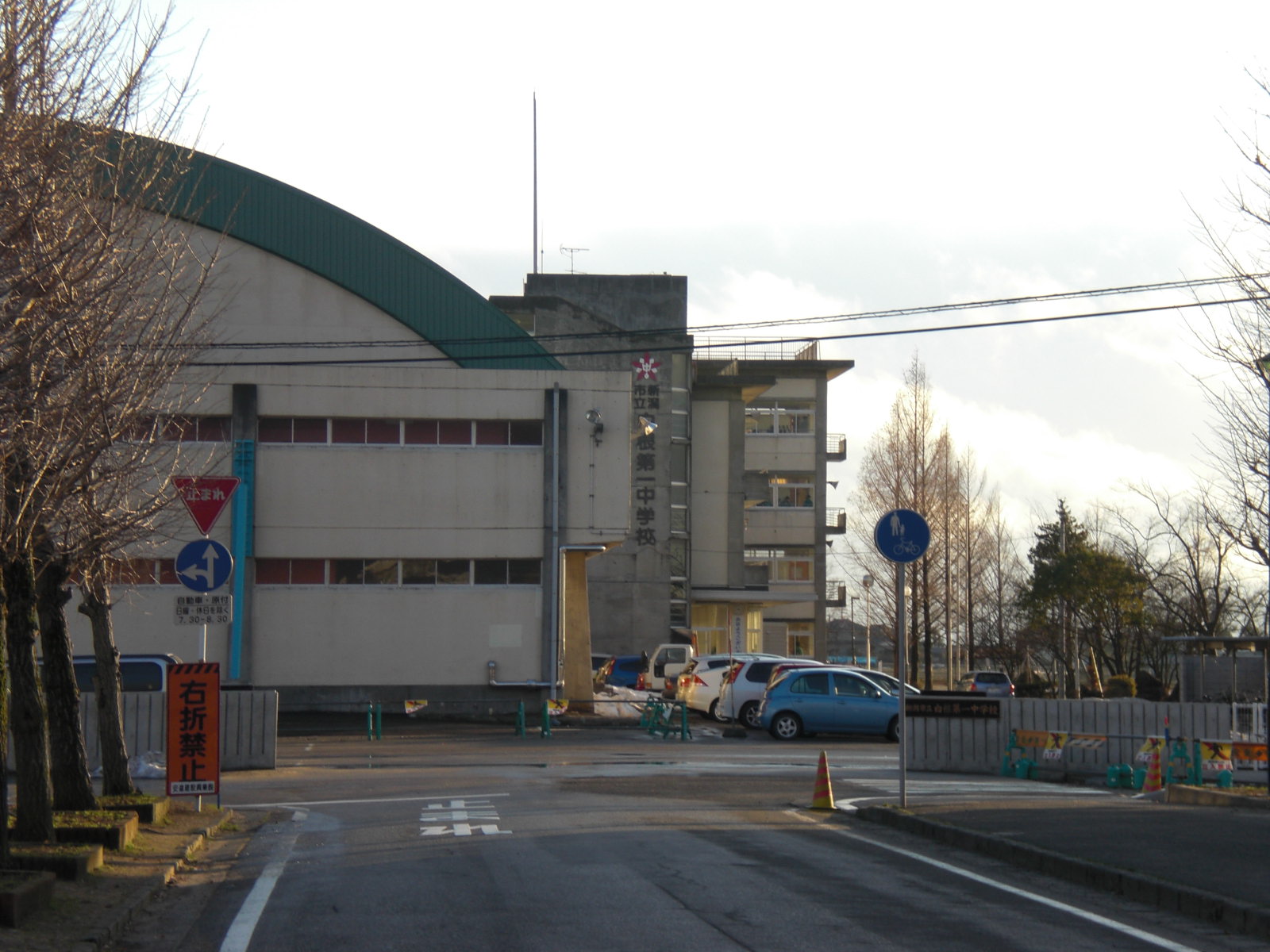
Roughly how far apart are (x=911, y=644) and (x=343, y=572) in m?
30.6

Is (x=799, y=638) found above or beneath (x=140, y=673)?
beneath

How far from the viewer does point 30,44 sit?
25.1 feet

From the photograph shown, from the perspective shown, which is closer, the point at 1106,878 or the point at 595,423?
the point at 1106,878

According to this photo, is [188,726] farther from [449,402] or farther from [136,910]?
[449,402]

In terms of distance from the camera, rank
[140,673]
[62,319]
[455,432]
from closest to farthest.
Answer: [62,319] < [140,673] < [455,432]

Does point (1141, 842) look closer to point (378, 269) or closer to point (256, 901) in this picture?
point (256, 901)

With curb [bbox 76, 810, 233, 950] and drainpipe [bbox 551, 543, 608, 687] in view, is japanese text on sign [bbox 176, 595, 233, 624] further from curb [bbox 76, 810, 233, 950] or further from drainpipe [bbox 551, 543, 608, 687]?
drainpipe [bbox 551, 543, 608, 687]

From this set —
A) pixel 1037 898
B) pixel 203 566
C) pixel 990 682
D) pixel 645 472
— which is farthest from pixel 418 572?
pixel 990 682

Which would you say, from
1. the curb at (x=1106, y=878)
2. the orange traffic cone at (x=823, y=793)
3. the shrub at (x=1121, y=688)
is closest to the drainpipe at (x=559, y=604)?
the orange traffic cone at (x=823, y=793)

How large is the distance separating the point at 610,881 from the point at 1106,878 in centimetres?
364

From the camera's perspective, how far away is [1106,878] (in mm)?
9586

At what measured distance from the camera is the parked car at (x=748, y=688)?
2925 cm

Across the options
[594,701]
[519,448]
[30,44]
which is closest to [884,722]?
[594,701]

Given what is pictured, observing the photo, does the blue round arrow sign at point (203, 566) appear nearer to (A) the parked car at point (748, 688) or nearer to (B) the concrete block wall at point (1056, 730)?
(B) the concrete block wall at point (1056, 730)
